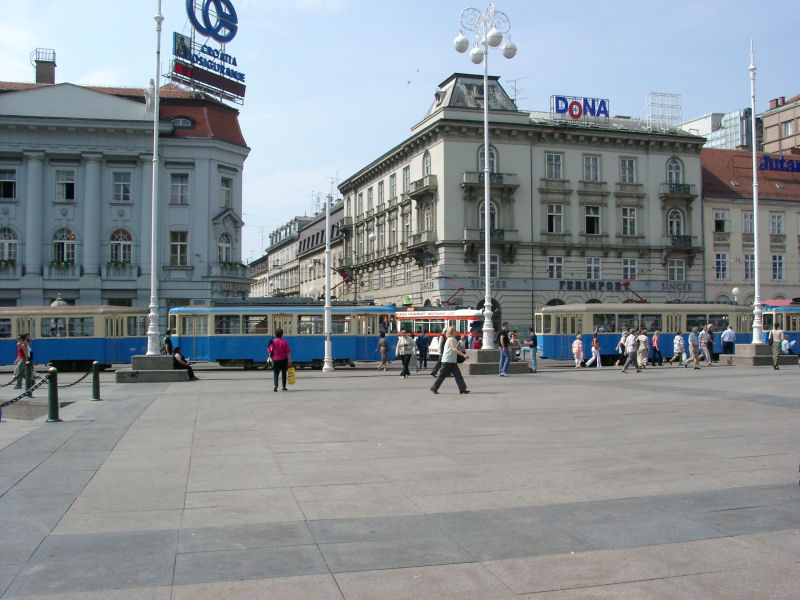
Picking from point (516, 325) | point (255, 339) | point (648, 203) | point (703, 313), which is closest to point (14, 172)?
point (255, 339)

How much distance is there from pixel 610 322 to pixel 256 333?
17650mm

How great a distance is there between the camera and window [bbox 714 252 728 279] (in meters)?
59.4

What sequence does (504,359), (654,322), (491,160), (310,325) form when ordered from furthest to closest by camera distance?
(491,160)
(654,322)
(310,325)
(504,359)

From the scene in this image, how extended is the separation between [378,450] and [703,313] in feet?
110

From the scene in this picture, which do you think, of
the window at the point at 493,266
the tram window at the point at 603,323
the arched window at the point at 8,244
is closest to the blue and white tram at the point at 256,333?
the tram window at the point at 603,323

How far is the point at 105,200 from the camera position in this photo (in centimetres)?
4641

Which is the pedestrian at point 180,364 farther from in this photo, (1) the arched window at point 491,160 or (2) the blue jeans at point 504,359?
(1) the arched window at point 491,160

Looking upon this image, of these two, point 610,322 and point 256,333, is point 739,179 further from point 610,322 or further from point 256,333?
point 256,333

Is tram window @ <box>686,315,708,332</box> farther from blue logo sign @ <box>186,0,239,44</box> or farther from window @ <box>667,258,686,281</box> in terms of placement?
blue logo sign @ <box>186,0,239,44</box>

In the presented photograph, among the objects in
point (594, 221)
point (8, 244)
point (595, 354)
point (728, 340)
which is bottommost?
point (595, 354)

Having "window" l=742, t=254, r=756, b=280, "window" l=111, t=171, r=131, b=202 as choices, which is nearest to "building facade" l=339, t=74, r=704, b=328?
"window" l=742, t=254, r=756, b=280

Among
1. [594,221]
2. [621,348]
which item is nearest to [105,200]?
[621,348]

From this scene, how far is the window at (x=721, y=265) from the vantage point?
59375 mm

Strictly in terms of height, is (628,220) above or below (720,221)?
below
